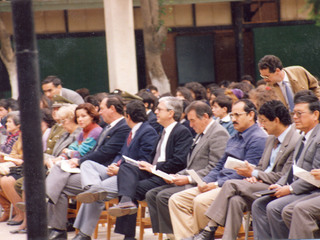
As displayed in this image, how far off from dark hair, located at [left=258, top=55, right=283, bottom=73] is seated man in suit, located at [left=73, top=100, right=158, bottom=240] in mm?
1507

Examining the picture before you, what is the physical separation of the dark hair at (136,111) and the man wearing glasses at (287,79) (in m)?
1.45

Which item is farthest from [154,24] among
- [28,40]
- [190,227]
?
[28,40]

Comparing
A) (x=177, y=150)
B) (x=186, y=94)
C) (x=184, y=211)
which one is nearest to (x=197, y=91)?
(x=186, y=94)

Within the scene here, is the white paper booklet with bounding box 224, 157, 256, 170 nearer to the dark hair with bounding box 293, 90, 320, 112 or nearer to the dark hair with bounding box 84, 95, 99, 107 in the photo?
the dark hair with bounding box 293, 90, 320, 112

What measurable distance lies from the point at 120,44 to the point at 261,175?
28.2ft

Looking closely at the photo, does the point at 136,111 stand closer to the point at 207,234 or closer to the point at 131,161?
the point at 131,161

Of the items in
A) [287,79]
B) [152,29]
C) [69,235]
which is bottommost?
[69,235]

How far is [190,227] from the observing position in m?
6.86

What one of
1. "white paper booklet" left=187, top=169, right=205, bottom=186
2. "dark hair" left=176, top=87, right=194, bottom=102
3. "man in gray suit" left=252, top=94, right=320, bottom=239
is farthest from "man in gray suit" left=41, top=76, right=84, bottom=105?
"man in gray suit" left=252, top=94, right=320, bottom=239

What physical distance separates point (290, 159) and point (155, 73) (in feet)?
30.8

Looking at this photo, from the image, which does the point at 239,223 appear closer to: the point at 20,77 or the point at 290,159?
the point at 290,159

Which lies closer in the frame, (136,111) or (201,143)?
(201,143)

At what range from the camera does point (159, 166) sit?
7.47m

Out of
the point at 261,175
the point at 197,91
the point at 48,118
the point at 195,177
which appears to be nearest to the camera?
the point at 261,175
